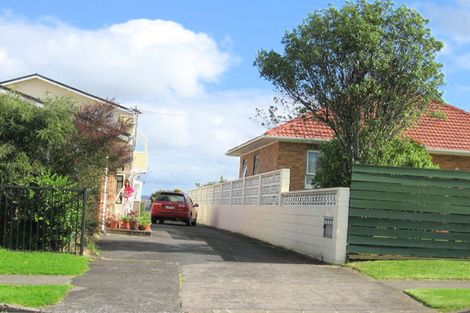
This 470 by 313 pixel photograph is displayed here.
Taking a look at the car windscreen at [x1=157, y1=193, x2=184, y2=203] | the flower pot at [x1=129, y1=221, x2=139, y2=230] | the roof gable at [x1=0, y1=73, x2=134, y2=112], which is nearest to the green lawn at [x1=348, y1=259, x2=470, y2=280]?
the flower pot at [x1=129, y1=221, x2=139, y2=230]

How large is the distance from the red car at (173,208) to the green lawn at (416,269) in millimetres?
17144

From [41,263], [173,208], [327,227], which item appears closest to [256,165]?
[173,208]

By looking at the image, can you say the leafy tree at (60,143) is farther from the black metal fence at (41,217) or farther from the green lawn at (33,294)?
the green lawn at (33,294)

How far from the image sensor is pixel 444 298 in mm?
8594

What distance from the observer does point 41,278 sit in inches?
371

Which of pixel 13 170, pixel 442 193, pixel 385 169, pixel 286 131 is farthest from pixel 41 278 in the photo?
pixel 286 131

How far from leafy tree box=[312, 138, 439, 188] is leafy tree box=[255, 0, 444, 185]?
242mm

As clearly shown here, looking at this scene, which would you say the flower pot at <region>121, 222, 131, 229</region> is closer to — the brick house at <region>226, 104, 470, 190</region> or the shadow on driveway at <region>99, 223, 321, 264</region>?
the shadow on driveway at <region>99, 223, 321, 264</region>

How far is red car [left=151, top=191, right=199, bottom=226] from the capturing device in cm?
2870

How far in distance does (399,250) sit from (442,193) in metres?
1.47

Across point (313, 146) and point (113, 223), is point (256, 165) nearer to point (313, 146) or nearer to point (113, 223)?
point (313, 146)

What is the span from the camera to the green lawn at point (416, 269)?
10.6 m

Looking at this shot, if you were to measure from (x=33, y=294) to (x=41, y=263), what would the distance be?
96.4 inches

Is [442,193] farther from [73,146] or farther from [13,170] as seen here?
[13,170]
